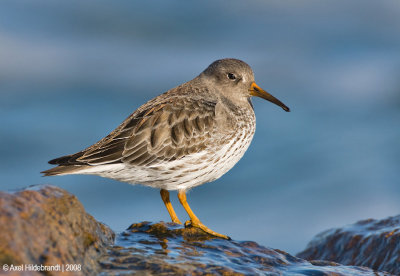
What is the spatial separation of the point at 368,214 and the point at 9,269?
437 inches

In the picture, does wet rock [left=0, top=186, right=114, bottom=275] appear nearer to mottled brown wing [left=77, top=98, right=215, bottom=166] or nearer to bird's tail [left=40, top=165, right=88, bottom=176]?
bird's tail [left=40, top=165, right=88, bottom=176]

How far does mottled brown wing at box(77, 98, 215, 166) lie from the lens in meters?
7.28

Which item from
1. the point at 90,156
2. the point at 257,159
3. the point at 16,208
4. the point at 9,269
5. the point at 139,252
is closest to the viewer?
the point at 9,269

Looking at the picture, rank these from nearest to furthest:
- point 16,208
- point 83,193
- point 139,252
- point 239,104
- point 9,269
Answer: point 9,269 < point 16,208 < point 139,252 < point 239,104 < point 83,193

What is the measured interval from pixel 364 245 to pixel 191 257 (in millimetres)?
3486

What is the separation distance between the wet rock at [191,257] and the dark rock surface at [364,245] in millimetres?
1091

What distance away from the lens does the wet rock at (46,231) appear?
3.78 metres

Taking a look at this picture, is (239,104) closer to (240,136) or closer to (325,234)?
(240,136)

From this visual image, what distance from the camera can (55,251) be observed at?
13.4 ft

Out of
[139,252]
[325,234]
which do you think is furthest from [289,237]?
[139,252]

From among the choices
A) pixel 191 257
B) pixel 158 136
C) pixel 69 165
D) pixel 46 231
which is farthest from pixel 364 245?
pixel 46 231

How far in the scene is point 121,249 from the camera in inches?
208

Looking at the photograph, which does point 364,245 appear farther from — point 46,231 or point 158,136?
point 46,231

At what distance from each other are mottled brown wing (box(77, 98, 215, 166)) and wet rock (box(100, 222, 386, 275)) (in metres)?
1.14
